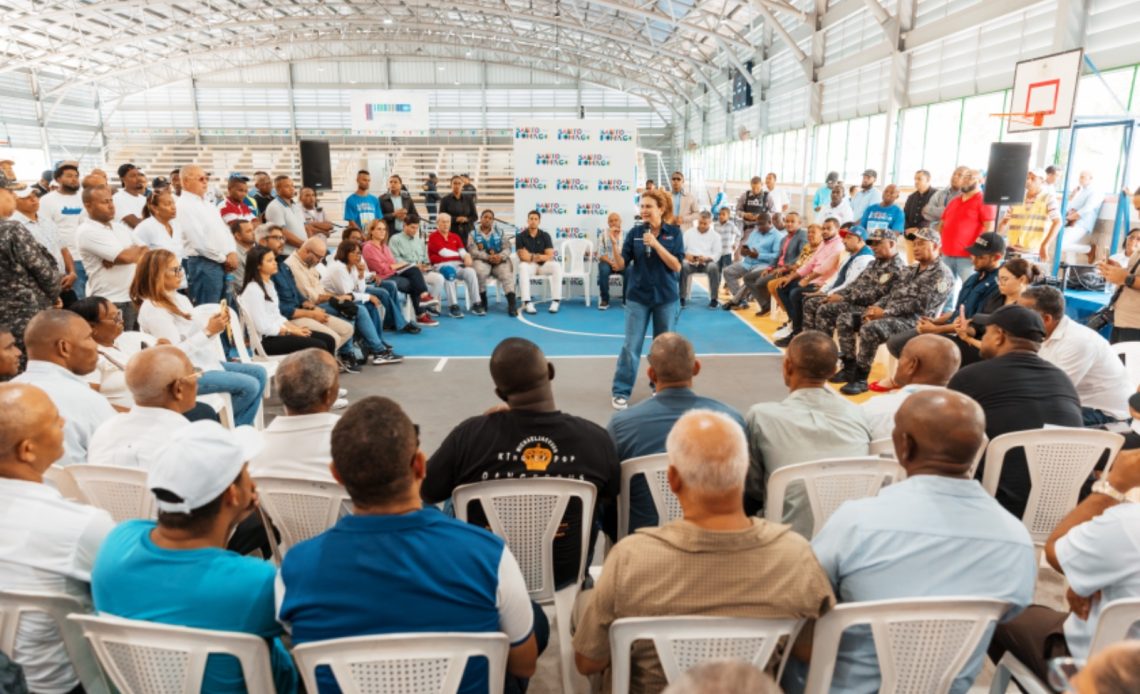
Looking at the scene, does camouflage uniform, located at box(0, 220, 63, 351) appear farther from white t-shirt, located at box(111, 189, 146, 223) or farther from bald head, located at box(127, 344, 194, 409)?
bald head, located at box(127, 344, 194, 409)

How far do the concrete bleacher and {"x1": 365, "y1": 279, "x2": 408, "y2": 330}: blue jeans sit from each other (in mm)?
16823

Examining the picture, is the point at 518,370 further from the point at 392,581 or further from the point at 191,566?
the point at 191,566

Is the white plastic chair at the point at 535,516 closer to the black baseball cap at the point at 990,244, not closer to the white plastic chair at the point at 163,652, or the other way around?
the white plastic chair at the point at 163,652

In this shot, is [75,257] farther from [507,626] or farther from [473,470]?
[507,626]

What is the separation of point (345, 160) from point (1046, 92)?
22757mm

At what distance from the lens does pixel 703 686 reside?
76 centimetres

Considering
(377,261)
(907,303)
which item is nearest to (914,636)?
(907,303)

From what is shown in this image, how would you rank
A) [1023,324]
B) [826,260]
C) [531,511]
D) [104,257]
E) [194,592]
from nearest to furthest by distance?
1. [194,592]
2. [531,511]
3. [1023,324]
4. [104,257]
5. [826,260]

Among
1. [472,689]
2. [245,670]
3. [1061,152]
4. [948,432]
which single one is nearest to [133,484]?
[245,670]

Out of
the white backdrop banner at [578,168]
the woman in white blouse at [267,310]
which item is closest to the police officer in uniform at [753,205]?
the white backdrop banner at [578,168]

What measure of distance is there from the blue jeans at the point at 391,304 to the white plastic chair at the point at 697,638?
6.55 m

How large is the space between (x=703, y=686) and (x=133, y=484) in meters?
2.20

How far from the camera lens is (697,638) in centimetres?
143

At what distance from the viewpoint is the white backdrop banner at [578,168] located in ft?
30.3
